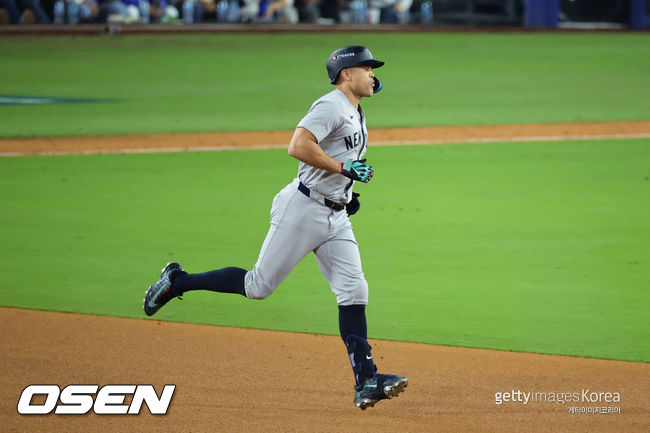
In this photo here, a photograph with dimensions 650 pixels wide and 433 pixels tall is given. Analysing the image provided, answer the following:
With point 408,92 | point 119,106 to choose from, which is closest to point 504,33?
point 408,92

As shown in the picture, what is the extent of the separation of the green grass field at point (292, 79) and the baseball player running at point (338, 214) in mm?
12060

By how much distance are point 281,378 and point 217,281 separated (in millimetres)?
643

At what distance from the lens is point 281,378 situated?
5570 mm

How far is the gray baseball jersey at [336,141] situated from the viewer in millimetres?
5062

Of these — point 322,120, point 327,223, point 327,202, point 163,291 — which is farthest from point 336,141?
point 163,291

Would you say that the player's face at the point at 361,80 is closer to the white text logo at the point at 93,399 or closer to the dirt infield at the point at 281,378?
the dirt infield at the point at 281,378

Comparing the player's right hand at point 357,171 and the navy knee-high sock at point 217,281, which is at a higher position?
the player's right hand at point 357,171

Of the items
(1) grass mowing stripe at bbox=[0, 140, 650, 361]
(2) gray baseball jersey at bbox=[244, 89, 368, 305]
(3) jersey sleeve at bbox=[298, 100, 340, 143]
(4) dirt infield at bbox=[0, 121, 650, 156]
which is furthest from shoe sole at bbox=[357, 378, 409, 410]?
(4) dirt infield at bbox=[0, 121, 650, 156]

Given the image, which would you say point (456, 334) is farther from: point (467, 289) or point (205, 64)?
point (205, 64)

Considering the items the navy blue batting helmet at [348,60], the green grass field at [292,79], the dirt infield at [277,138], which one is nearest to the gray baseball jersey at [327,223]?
the navy blue batting helmet at [348,60]

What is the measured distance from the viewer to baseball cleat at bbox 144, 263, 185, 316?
19.3 feet

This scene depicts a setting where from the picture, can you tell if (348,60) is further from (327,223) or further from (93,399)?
(93,399)

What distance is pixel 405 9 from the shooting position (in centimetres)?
3064

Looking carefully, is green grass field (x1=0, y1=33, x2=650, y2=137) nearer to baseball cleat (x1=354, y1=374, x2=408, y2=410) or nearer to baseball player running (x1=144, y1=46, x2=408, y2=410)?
baseball player running (x1=144, y1=46, x2=408, y2=410)
